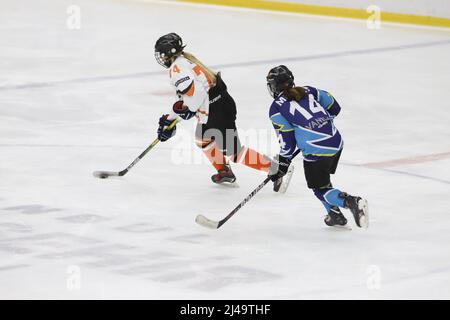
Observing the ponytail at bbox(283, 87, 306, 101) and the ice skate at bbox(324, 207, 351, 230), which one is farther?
the ice skate at bbox(324, 207, 351, 230)

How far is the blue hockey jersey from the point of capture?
22.8 ft

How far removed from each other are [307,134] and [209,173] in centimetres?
183

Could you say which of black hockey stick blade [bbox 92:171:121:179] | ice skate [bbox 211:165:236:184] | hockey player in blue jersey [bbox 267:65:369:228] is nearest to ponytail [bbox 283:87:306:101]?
hockey player in blue jersey [bbox 267:65:369:228]

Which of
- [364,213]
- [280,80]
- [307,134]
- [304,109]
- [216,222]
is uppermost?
[280,80]

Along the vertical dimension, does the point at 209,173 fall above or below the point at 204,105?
below

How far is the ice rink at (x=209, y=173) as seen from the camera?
20.3ft

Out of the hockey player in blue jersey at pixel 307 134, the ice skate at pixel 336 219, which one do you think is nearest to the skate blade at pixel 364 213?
the hockey player in blue jersey at pixel 307 134

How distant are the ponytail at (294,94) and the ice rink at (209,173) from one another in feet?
2.46

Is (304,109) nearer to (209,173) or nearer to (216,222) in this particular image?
(216,222)

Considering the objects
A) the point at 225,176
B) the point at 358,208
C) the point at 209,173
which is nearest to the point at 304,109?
the point at 358,208

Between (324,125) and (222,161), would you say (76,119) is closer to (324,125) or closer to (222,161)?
(222,161)

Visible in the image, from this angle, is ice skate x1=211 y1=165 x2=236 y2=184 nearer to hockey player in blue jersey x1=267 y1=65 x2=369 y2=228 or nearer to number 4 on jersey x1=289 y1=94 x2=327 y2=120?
hockey player in blue jersey x1=267 y1=65 x2=369 y2=228

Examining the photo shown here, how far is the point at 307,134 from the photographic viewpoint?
22.9 ft
